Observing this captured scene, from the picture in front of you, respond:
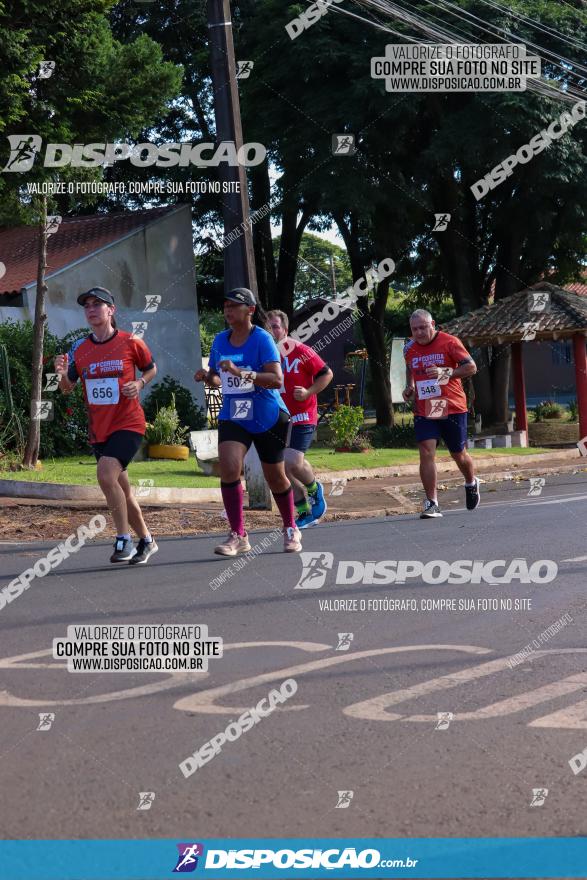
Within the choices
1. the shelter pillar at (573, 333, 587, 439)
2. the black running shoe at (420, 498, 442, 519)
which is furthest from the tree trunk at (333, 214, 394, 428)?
the black running shoe at (420, 498, 442, 519)

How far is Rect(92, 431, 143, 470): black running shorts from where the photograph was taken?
8.85 meters

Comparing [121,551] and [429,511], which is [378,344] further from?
[121,551]

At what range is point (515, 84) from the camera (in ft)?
86.6

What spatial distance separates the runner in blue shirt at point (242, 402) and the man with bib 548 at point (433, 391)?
119 inches

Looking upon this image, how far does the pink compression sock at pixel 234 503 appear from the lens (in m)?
9.38

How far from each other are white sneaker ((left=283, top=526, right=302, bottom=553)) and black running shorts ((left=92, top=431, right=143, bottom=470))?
1.53 metres

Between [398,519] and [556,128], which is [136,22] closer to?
[556,128]

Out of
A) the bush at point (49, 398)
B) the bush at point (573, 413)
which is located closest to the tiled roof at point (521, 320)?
the bush at point (573, 413)

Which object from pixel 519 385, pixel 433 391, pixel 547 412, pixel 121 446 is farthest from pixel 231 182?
pixel 547 412

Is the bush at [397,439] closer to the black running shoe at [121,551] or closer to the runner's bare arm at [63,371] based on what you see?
the black running shoe at [121,551]

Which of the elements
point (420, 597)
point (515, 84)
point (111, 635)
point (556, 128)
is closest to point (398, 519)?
point (420, 597)

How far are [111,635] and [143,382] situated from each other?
307cm

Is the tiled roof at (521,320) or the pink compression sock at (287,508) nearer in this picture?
the pink compression sock at (287,508)

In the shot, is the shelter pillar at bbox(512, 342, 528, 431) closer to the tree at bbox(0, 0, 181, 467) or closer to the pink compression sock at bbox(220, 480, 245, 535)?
the tree at bbox(0, 0, 181, 467)
